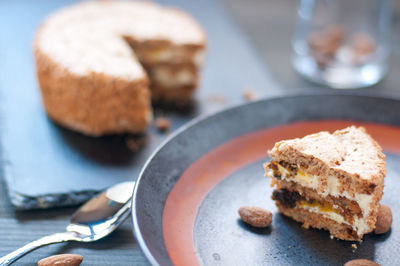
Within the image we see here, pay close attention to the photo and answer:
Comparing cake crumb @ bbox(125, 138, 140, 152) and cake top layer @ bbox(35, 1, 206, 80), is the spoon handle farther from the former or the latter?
cake top layer @ bbox(35, 1, 206, 80)

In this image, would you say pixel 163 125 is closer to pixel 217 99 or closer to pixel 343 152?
pixel 217 99

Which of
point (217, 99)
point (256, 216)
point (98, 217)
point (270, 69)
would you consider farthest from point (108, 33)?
point (256, 216)

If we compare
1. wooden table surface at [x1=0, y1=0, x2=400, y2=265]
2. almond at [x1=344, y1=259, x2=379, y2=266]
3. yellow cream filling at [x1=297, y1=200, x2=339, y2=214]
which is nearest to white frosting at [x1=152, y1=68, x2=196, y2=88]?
wooden table surface at [x1=0, y1=0, x2=400, y2=265]

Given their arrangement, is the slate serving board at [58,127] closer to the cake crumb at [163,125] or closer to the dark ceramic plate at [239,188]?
the cake crumb at [163,125]

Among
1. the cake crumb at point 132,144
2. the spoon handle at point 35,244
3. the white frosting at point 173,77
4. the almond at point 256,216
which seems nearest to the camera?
the spoon handle at point 35,244

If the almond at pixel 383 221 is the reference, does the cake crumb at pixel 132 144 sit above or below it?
below

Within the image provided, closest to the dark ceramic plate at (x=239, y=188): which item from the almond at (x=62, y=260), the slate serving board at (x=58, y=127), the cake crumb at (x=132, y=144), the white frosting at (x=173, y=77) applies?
the almond at (x=62, y=260)
